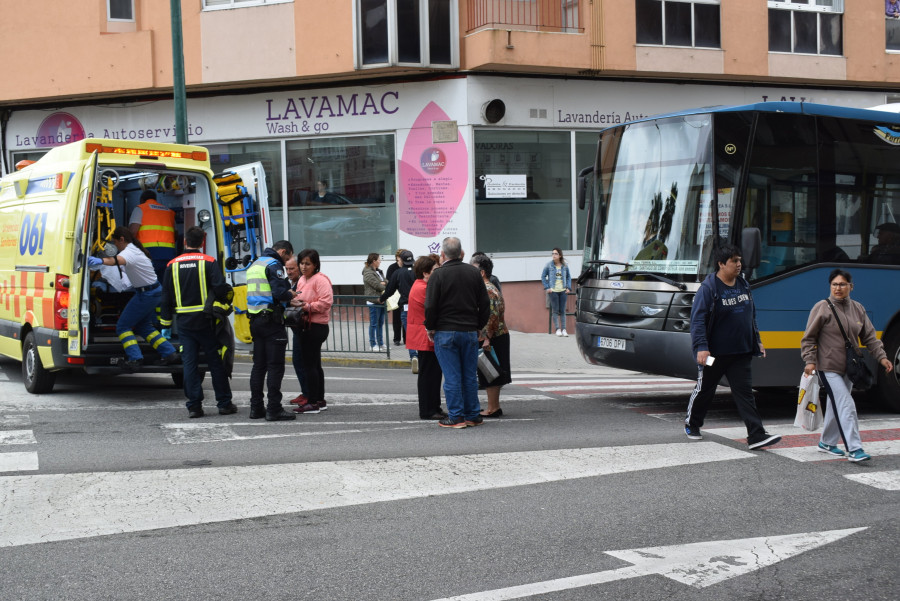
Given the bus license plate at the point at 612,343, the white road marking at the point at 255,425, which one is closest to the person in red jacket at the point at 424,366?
the white road marking at the point at 255,425

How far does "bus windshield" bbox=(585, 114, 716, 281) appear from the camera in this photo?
32.6ft

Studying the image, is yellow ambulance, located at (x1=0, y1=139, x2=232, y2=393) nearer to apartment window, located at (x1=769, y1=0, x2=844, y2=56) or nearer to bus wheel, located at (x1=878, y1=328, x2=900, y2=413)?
bus wheel, located at (x1=878, y1=328, x2=900, y2=413)

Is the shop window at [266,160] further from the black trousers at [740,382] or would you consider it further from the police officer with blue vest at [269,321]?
the black trousers at [740,382]

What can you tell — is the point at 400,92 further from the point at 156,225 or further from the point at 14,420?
the point at 14,420

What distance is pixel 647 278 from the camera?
10.2m

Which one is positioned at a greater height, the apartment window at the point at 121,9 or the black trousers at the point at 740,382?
the apartment window at the point at 121,9

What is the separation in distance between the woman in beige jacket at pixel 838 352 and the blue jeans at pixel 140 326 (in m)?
6.44

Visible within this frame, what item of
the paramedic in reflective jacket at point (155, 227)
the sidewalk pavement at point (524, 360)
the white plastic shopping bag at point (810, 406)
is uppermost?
the paramedic in reflective jacket at point (155, 227)

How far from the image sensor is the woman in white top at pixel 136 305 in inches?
415

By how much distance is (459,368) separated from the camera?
372 inches

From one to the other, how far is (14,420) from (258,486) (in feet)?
12.5

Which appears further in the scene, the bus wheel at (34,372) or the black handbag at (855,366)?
the bus wheel at (34,372)

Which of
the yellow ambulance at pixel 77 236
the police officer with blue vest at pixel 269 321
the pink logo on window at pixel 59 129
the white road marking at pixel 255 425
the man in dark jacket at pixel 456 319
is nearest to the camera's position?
the white road marking at pixel 255 425

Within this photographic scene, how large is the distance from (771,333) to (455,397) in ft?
10.5
